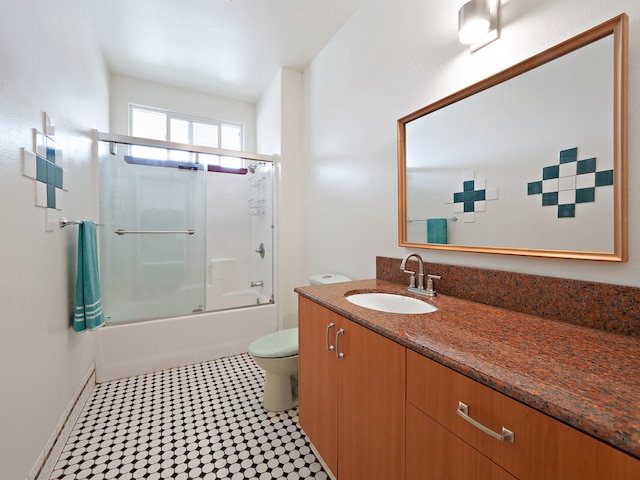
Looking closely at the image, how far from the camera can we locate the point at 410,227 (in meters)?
1.57

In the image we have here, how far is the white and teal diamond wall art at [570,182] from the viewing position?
2.91 feet

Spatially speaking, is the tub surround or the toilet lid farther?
the toilet lid

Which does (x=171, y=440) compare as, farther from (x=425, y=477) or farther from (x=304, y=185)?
(x=304, y=185)

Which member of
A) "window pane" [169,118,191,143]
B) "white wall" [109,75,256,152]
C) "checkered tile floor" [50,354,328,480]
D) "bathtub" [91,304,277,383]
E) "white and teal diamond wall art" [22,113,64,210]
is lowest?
"checkered tile floor" [50,354,328,480]

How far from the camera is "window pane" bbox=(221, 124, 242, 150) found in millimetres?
3680

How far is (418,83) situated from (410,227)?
0.77 m

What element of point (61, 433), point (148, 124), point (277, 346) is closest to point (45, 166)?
point (61, 433)

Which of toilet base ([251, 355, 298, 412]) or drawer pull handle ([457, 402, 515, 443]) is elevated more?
drawer pull handle ([457, 402, 515, 443])

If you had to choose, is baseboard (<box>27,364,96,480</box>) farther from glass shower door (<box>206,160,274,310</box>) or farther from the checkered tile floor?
glass shower door (<box>206,160,274,310</box>)

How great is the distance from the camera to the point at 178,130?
3412mm

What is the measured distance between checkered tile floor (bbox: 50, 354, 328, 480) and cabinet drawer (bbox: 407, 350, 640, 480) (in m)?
0.97

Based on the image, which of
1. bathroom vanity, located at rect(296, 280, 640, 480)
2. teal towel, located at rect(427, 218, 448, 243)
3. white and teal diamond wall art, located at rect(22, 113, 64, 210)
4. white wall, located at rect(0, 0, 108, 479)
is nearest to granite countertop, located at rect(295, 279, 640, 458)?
bathroom vanity, located at rect(296, 280, 640, 480)

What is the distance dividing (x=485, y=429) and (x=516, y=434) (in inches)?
2.3

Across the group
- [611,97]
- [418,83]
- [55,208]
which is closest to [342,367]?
[611,97]
